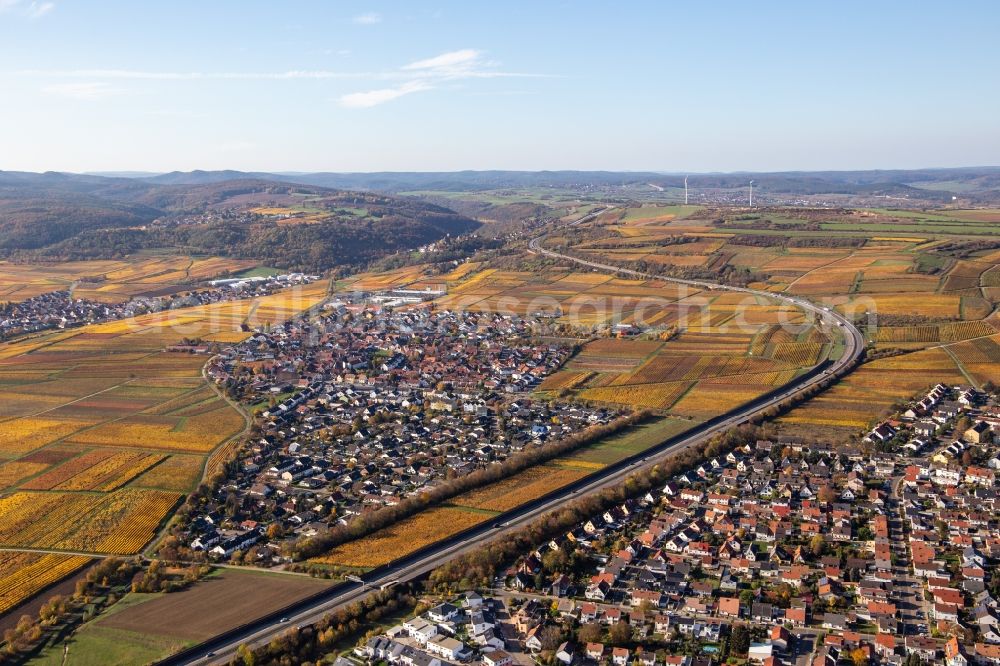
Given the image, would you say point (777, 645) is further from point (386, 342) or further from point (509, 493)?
point (386, 342)

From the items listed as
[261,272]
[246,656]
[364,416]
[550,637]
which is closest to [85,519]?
[246,656]

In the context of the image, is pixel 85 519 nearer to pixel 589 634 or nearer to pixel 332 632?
pixel 332 632

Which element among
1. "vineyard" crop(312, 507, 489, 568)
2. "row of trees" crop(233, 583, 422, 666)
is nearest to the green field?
"vineyard" crop(312, 507, 489, 568)

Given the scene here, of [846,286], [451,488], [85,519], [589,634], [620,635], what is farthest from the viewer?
[846,286]

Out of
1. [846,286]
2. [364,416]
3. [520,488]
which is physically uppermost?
[846,286]

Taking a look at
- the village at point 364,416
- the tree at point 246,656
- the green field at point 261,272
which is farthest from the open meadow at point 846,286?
the green field at point 261,272

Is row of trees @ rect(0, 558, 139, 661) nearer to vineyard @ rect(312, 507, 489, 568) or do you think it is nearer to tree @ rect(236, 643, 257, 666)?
tree @ rect(236, 643, 257, 666)
